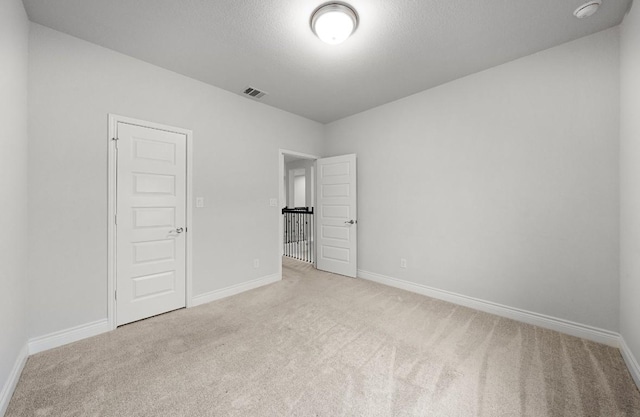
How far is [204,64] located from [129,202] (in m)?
1.63

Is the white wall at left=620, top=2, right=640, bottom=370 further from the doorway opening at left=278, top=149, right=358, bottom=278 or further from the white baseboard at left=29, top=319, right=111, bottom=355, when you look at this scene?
the white baseboard at left=29, top=319, right=111, bottom=355

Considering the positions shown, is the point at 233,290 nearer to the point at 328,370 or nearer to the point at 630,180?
the point at 328,370

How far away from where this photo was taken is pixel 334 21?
75.4 inches

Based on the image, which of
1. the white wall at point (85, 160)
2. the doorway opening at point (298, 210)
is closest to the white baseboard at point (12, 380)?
the white wall at point (85, 160)

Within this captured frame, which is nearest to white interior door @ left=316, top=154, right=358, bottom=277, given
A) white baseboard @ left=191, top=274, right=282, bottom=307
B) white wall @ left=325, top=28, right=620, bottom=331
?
white wall @ left=325, top=28, right=620, bottom=331

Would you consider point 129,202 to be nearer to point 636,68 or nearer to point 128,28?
point 128,28

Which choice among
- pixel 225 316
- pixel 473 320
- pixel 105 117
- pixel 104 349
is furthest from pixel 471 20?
pixel 104 349

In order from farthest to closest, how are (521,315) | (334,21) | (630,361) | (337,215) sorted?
(337,215) < (521,315) < (334,21) < (630,361)

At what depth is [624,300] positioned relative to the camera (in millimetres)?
1982

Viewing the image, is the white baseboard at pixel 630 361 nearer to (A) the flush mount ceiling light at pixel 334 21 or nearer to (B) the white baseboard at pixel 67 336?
(A) the flush mount ceiling light at pixel 334 21

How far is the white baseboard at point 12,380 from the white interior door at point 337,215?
3453mm

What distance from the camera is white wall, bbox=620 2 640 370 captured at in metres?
1.75

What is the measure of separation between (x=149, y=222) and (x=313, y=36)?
2.45 metres

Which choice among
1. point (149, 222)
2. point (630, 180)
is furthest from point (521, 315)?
point (149, 222)
